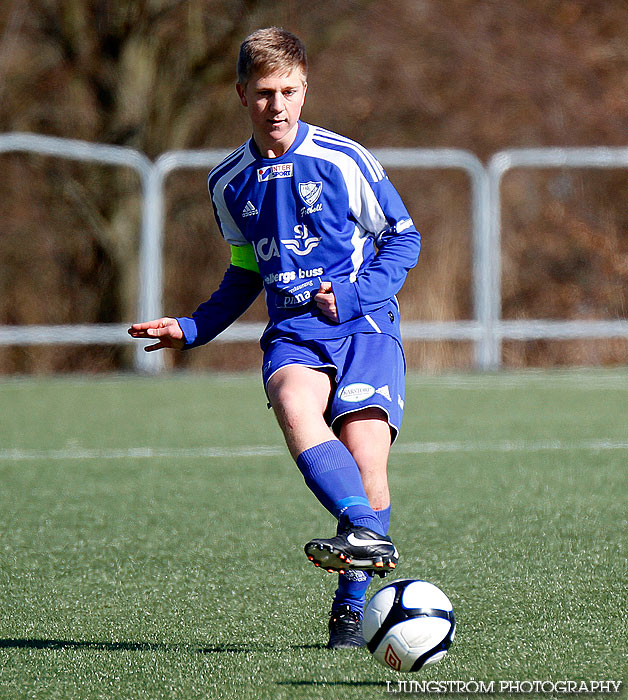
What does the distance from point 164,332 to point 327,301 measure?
1.79 feet

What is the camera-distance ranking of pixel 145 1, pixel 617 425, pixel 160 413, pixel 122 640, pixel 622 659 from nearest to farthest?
1. pixel 622 659
2. pixel 122 640
3. pixel 617 425
4. pixel 160 413
5. pixel 145 1

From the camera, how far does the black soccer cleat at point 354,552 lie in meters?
2.82

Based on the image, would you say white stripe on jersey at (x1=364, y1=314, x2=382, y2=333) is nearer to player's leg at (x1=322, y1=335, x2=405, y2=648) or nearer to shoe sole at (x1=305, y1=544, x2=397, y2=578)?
player's leg at (x1=322, y1=335, x2=405, y2=648)

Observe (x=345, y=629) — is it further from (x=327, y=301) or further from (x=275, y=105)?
(x=275, y=105)

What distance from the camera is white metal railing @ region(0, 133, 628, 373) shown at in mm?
12703

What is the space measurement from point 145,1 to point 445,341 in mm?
5989

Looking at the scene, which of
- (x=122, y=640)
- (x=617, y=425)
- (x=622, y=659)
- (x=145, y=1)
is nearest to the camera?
(x=622, y=659)

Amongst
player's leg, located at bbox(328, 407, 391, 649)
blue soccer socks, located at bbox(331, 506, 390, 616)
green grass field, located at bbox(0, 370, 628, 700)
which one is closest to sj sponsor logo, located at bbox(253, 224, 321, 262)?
player's leg, located at bbox(328, 407, 391, 649)

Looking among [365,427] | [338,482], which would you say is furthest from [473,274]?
[338,482]

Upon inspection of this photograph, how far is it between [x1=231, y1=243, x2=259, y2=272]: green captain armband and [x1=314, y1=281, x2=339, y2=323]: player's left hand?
442 mm

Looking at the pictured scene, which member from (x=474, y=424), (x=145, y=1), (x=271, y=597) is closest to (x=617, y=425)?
(x=474, y=424)

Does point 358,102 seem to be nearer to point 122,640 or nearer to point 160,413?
point 160,413

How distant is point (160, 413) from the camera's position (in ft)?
30.8

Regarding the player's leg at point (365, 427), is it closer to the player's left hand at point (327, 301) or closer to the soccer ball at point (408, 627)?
the player's left hand at point (327, 301)
